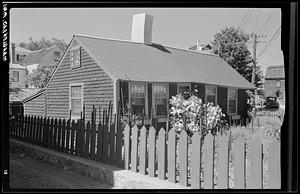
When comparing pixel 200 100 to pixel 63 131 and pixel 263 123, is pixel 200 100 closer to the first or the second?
pixel 263 123

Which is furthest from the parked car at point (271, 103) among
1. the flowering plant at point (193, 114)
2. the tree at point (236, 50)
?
the flowering plant at point (193, 114)

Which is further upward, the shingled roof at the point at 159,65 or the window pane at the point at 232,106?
the shingled roof at the point at 159,65

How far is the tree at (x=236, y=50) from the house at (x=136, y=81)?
211 millimetres

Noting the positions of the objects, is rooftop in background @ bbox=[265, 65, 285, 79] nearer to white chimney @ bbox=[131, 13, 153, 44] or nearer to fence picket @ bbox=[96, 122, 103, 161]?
white chimney @ bbox=[131, 13, 153, 44]

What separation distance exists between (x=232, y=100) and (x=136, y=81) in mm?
2486

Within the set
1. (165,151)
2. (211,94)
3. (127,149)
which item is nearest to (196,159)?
(165,151)

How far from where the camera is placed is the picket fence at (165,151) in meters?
3.99

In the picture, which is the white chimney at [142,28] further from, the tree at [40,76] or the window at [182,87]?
the tree at [40,76]

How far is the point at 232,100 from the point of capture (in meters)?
7.41

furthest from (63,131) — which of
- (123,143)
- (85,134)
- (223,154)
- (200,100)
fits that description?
(223,154)

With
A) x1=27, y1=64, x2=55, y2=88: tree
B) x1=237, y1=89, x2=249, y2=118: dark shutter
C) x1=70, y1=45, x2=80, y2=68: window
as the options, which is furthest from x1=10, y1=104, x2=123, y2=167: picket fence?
x1=237, y1=89, x2=249, y2=118: dark shutter

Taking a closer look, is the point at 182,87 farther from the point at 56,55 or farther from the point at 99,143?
the point at 56,55

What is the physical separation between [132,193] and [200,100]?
12.7 feet

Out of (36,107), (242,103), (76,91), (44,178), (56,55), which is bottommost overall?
(44,178)
